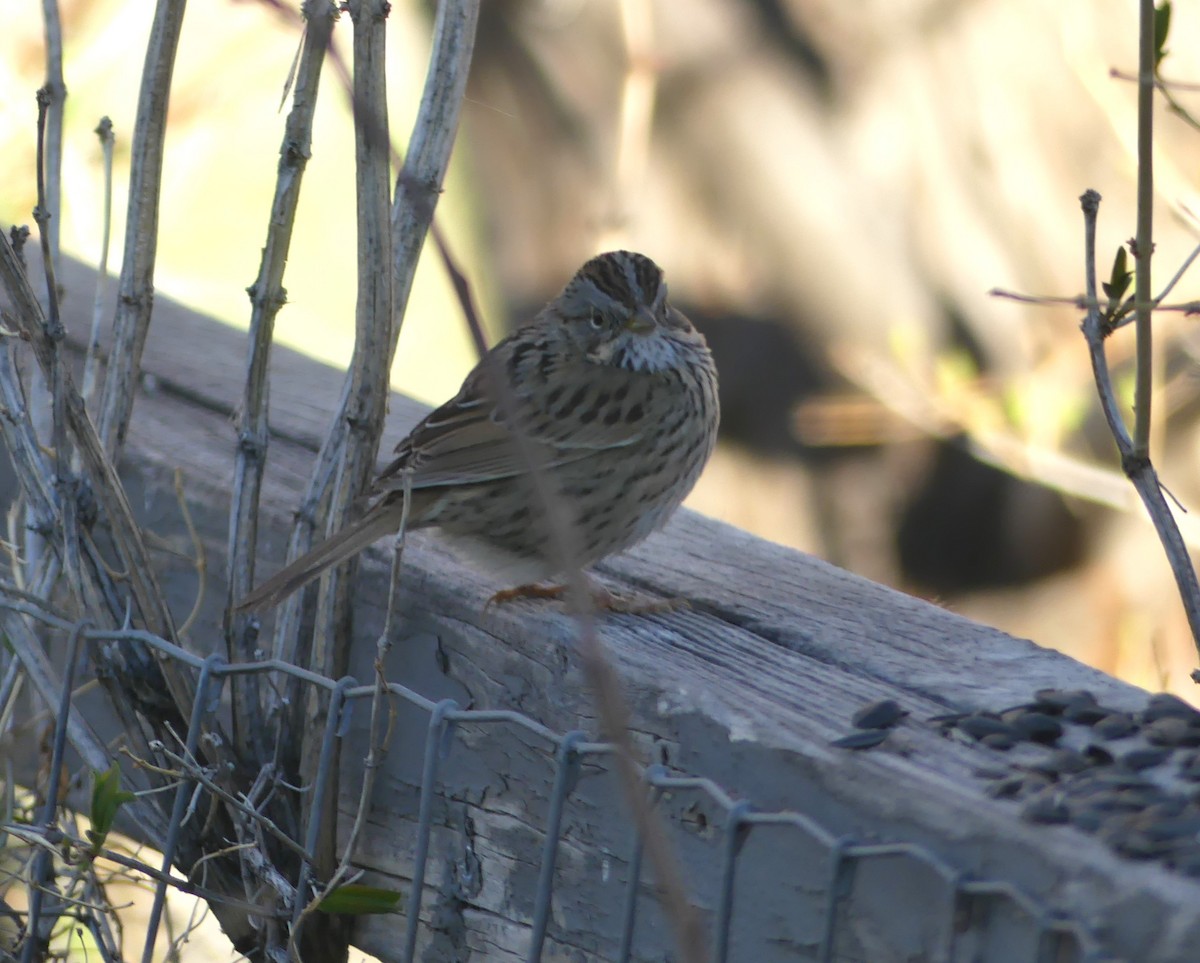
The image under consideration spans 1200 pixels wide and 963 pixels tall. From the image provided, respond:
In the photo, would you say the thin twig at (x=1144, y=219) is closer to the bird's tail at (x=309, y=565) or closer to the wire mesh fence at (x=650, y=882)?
the wire mesh fence at (x=650, y=882)

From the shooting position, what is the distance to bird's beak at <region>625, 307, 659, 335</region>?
9.81ft

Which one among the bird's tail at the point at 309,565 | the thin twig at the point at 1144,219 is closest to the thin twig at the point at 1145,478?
the thin twig at the point at 1144,219

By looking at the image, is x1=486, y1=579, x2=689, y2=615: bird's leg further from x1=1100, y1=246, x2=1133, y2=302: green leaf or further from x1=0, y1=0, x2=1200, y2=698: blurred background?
x1=0, y1=0, x2=1200, y2=698: blurred background

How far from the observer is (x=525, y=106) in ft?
21.0

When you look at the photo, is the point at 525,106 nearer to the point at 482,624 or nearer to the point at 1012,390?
the point at 1012,390

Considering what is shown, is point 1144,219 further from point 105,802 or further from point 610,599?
point 105,802

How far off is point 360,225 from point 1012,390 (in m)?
3.44

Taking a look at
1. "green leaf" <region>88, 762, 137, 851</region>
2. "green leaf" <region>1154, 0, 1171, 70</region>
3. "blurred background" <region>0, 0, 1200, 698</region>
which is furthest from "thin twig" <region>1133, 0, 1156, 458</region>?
"blurred background" <region>0, 0, 1200, 698</region>

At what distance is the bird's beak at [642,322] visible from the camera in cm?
299

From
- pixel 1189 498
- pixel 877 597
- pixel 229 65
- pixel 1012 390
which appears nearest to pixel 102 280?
pixel 877 597

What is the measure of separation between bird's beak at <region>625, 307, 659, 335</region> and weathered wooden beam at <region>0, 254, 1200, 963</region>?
63cm

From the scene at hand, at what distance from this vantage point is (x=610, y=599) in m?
2.14

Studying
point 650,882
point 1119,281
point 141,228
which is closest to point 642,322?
point 141,228

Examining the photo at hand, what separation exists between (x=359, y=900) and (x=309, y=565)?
18.2 inches
